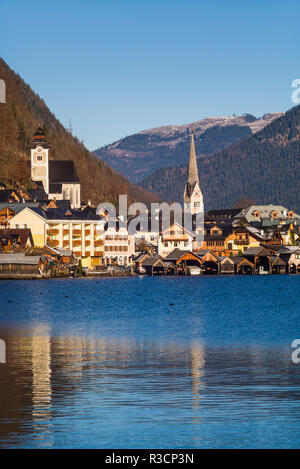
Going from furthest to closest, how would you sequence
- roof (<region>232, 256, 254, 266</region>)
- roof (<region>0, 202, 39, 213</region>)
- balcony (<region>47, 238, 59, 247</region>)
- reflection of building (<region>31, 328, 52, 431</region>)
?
roof (<region>232, 256, 254, 266</region>) < roof (<region>0, 202, 39, 213</region>) < balcony (<region>47, 238, 59, 247</region>) < reflection of building (<region>31, 328, 52, 431</region>)

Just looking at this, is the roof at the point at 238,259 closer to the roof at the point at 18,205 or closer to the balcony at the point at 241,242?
the balcony at the point at 241,242

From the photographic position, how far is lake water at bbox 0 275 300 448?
71.6 ft

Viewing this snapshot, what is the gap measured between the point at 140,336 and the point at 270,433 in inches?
1030

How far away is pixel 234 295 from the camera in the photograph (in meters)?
100

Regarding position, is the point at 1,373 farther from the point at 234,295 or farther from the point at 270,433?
the point at 234,295

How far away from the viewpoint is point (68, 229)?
169875 millimetres

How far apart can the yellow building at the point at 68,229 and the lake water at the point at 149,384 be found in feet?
347

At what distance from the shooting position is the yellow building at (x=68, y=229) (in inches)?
6516

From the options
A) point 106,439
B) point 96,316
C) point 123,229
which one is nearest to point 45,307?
point 96,316

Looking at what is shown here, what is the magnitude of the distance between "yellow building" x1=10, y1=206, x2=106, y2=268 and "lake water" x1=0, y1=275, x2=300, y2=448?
105808 mm

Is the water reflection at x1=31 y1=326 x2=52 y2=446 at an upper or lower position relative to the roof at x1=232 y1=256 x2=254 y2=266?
lower
